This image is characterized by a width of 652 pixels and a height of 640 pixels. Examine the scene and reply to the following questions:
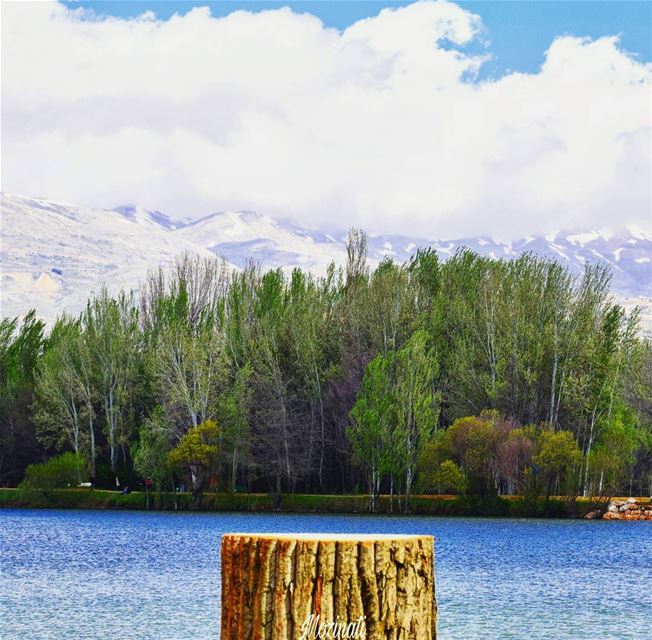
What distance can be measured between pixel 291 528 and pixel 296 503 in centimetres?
1118

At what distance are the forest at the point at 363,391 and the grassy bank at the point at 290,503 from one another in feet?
2.11

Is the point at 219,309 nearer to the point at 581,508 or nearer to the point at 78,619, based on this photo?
the point at 581,508

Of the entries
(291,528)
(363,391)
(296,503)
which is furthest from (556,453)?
(291,528)

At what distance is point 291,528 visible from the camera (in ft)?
141

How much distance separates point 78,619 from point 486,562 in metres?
13.9

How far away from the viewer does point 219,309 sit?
194 ft

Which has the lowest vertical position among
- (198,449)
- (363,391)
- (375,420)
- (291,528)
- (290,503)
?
(291,528)

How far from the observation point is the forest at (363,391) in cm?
5053

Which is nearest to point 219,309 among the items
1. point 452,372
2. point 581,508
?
point 452,372

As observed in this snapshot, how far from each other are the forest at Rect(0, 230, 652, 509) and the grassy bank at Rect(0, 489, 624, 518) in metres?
0.64

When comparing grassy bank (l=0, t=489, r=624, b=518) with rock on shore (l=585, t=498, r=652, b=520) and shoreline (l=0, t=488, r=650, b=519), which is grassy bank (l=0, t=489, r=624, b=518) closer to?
shoreline (l=0, t=488, r=650, b=519)

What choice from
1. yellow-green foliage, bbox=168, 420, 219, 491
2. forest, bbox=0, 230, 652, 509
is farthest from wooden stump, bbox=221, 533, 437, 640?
yellow-green foliage, bbox=168, 420, 219, 491

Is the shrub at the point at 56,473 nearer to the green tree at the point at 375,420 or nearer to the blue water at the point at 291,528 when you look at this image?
the blue water at the point at 291,528

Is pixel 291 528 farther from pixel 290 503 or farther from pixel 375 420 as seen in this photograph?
pixel 290 503
